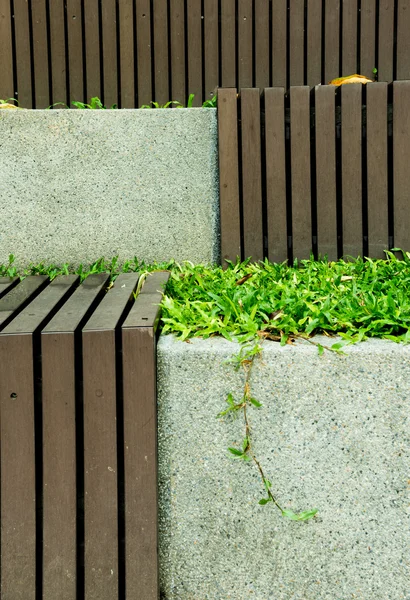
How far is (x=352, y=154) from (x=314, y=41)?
2.15m

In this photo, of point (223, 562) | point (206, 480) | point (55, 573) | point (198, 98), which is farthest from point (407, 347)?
point (198, 98)

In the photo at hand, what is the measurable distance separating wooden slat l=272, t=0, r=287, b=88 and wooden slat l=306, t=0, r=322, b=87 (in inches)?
7.5

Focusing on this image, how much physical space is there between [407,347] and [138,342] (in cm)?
90

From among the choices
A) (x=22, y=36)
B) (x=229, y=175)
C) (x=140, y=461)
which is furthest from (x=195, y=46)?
(x=140, y=461)

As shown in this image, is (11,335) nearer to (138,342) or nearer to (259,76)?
(138,342)

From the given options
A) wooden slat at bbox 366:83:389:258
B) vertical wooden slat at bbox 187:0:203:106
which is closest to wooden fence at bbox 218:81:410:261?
wooden slat at bbox 366:83:389:258

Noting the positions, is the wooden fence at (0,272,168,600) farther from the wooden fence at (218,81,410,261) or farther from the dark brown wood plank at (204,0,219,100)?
the dark brown wood plank at (204,0,219,100)

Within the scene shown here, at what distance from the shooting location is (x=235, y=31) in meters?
4.96

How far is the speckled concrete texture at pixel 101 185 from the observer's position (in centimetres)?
334

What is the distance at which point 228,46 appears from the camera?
16.2 ft

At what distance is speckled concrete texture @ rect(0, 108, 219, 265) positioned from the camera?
11.0 feet

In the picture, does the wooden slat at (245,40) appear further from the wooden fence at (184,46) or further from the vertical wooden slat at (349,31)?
the vertical wooden slat at (349,31)

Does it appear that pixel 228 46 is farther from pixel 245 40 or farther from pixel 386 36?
pixel 386 36

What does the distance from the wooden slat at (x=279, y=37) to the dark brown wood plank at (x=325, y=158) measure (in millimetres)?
1843
